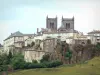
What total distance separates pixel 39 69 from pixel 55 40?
43.7ft

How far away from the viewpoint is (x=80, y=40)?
103 m

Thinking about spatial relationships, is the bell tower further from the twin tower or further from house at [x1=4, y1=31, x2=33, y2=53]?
house at [x1=4, y1=31, x2=33, y2=53]

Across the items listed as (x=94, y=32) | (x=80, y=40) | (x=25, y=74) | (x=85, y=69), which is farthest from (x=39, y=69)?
(x=94, y=32)

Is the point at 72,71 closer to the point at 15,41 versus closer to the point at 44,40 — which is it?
the point at 44,40

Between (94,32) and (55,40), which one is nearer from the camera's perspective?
(55,40)

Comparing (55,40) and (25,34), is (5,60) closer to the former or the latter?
(55,40)

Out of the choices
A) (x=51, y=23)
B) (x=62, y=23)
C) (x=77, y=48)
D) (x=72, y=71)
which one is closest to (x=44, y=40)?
(x=77, y=48)

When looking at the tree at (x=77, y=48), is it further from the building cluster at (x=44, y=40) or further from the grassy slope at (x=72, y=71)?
the grassy slope at (x=72, y=71)

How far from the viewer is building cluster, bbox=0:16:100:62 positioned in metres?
101

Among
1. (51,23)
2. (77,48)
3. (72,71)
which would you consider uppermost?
(51,23)

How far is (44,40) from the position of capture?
103 m

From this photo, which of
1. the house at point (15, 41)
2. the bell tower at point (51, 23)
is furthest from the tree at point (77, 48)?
the bell tower at point (51, 23)

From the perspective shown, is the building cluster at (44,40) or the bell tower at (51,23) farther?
the bell tower at (51,23)

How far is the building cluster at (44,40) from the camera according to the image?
10088 cm
